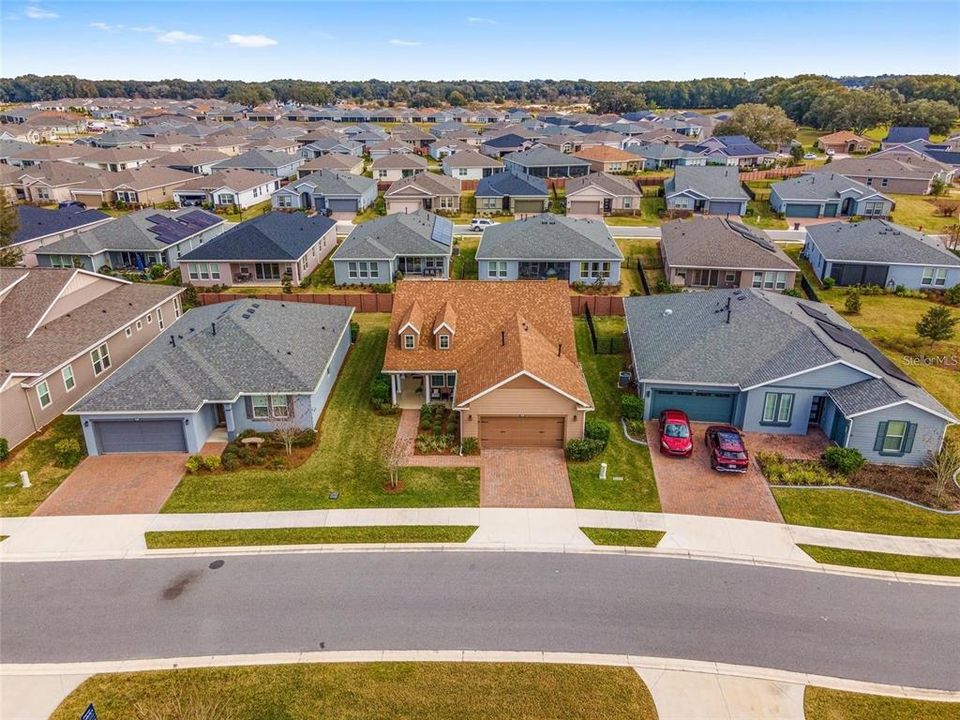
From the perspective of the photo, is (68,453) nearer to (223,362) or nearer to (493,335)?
(223,362)

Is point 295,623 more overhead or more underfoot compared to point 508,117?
more underfoot

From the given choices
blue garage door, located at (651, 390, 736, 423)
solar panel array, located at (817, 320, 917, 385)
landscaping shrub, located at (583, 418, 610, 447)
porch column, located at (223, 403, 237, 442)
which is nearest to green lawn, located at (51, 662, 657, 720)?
landscaping shrub, located at (583, 418, 610, 447)

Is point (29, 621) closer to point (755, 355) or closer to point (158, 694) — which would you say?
point (158, 694)

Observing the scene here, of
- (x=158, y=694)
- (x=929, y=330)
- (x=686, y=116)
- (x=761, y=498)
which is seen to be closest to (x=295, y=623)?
(x=158, y=694)

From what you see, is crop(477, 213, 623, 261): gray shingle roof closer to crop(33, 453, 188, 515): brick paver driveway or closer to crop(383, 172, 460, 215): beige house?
crop(383, 172, 460, 215): beige house

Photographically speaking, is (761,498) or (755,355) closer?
(761,498)

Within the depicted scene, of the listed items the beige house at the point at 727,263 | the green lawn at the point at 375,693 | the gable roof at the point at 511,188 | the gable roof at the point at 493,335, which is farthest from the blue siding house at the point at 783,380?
the gable roof at the point at 511,188

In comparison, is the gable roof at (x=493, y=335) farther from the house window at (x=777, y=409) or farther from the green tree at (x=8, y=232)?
the green tree at (x=8, y=232)
